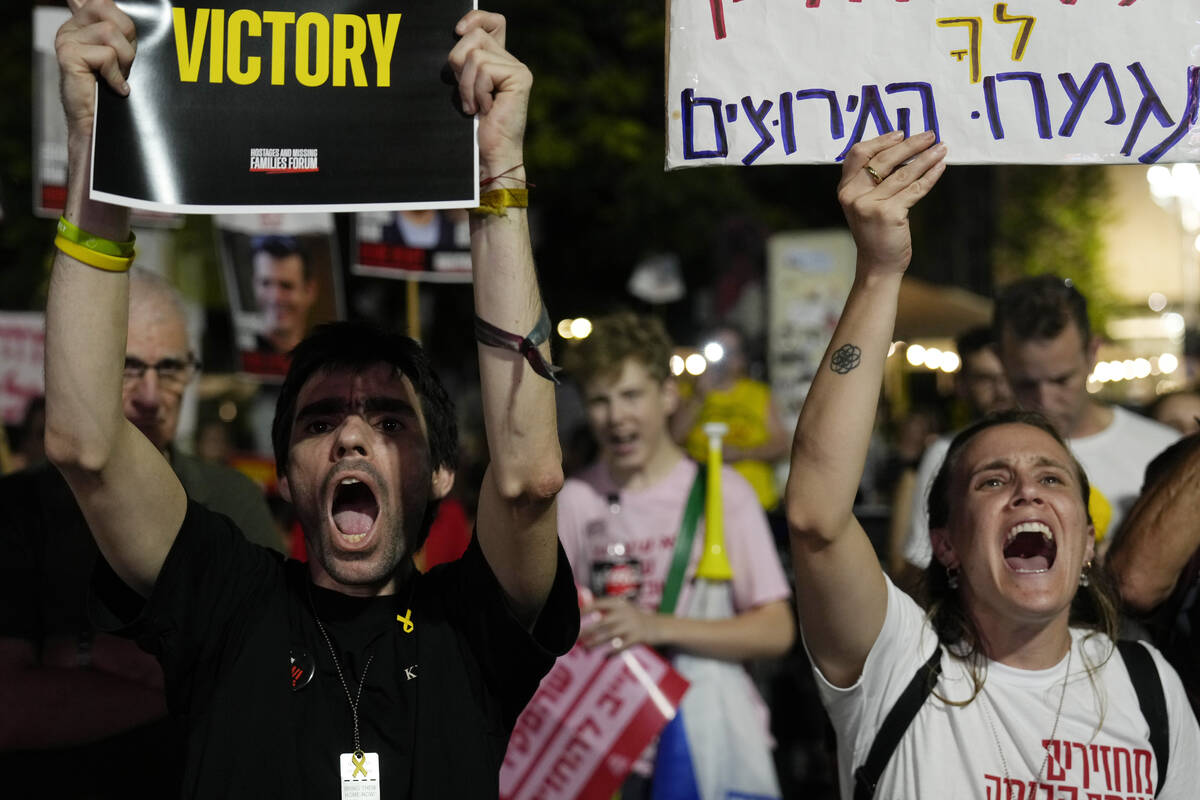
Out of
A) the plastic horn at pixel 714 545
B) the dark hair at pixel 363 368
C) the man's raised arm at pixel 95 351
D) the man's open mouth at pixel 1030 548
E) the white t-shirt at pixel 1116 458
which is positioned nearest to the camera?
the man's raised arm at pixel 95 351

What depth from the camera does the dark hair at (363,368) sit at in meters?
2.58

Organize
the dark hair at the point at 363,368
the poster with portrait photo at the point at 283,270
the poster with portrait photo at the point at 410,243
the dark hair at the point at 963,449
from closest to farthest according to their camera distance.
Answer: the dark hair at the point at 363,368 → the dark hair at the point at 963,449 → the poster with portrait photo at the point at 410,243 → the poster with portrait photo at the point at 283,270

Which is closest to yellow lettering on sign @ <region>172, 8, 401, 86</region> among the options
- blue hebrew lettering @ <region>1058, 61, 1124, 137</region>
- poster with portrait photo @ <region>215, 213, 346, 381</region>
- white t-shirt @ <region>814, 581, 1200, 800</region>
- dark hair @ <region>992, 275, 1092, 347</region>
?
blue hebrew lettering @ <region>1058, 61, 1124, 137</region>

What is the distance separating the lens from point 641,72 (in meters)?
15.8

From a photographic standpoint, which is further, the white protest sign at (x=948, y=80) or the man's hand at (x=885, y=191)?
the white protest sign at (x=948, y=80)

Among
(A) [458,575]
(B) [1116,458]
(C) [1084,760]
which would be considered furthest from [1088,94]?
(B) [1116,458]

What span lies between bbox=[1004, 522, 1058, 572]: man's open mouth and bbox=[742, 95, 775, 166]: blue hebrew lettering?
915 millimetres

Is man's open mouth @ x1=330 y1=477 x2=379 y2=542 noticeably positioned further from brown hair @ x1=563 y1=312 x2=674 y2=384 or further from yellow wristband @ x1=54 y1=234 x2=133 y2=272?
brown hair @ x1=563 y1=312 x2=674 y2=384

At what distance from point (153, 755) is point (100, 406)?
1355 mm

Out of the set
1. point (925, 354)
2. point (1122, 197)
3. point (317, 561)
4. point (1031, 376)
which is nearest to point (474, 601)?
point (317, 561)

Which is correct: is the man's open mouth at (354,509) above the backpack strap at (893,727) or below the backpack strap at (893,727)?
above

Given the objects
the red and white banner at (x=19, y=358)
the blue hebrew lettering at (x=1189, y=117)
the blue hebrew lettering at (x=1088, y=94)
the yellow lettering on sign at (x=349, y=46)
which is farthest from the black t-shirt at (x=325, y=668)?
the red and white banner at (x=19, y=358)

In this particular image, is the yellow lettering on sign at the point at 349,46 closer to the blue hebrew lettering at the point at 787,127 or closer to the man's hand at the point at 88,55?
the man's hand at the point at 88,55

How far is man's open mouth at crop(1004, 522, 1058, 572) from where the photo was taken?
107 inches
